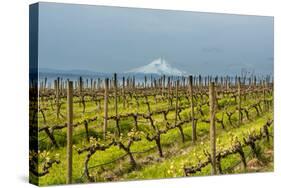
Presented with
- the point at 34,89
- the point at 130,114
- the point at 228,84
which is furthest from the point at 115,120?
the point at 228,84

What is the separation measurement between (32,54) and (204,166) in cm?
264

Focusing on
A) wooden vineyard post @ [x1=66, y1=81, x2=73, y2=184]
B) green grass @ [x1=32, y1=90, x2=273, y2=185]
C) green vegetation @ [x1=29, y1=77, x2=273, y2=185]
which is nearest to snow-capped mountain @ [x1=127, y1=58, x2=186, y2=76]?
green vegetation @ [x1=29, y1=77, x2=273, y2=185]

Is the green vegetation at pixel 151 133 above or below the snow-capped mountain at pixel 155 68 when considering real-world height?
below

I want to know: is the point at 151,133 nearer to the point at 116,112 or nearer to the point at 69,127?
the point at 116,112

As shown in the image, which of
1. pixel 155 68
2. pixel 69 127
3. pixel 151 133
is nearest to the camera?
pixel 69 127

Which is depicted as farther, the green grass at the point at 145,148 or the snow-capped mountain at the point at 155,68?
the snow-capped mountain at the point at 155,68

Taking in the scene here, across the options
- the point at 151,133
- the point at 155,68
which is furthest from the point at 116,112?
the point at 155,68

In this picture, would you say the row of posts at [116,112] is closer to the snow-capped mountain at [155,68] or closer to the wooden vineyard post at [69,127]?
the wooden vineyard post at [69,127]

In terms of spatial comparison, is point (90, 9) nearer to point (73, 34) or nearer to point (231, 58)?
point (73, 34)

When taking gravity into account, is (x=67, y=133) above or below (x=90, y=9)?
below

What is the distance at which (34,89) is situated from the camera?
8508 millimetres

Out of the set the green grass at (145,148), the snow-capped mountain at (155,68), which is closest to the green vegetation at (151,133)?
the green grass at (145,148)

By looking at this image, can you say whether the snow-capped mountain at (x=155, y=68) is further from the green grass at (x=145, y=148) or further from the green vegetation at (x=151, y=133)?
the green grass at (x=145, y=148)

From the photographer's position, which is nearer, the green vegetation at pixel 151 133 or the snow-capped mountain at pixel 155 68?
the green vegetation at pixel 151 133
